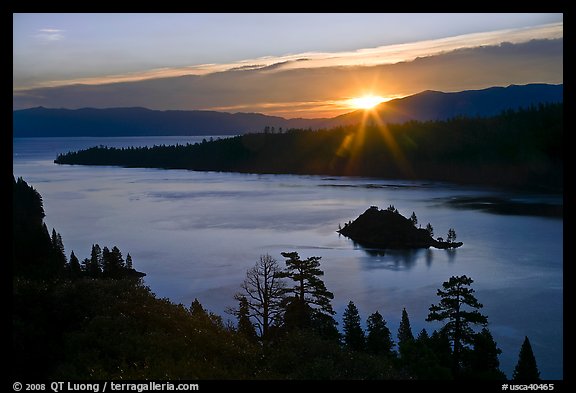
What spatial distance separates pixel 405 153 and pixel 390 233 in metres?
56.9

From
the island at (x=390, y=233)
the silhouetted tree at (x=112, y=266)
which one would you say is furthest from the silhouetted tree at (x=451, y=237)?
the silhouetted tree at (x=112, y=266)

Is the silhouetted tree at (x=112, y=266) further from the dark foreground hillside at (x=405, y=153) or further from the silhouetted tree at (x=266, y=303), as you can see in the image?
the dark foreground hillside at (x=405, y=153)

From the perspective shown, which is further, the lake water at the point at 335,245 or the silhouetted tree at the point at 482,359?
the lake water at the point at 335,245

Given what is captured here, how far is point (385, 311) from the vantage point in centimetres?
2134

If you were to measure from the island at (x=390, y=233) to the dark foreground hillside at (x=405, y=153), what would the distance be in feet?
105

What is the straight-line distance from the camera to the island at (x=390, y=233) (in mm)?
36281

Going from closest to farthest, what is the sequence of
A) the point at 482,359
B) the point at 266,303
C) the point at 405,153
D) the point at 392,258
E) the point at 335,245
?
the point at 266,303 < the point at 482,359 < the point at 392,258 < the point at 335,245 < the point at 405,153

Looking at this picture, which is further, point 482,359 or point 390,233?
point 390,233

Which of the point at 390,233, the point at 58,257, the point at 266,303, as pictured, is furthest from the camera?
the point at 390,233

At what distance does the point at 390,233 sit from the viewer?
37500 millimetres

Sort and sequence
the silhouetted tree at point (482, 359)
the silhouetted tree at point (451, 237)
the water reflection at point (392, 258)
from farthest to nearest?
the silhouetted tree at point (451, 237)
the water reflection at point (392, 258)
the silhouetted tree at point (482, 359)

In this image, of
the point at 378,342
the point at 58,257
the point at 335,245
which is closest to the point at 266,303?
the point at 378,342

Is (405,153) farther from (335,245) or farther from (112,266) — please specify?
(112,266)

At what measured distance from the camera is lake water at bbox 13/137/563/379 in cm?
2164
